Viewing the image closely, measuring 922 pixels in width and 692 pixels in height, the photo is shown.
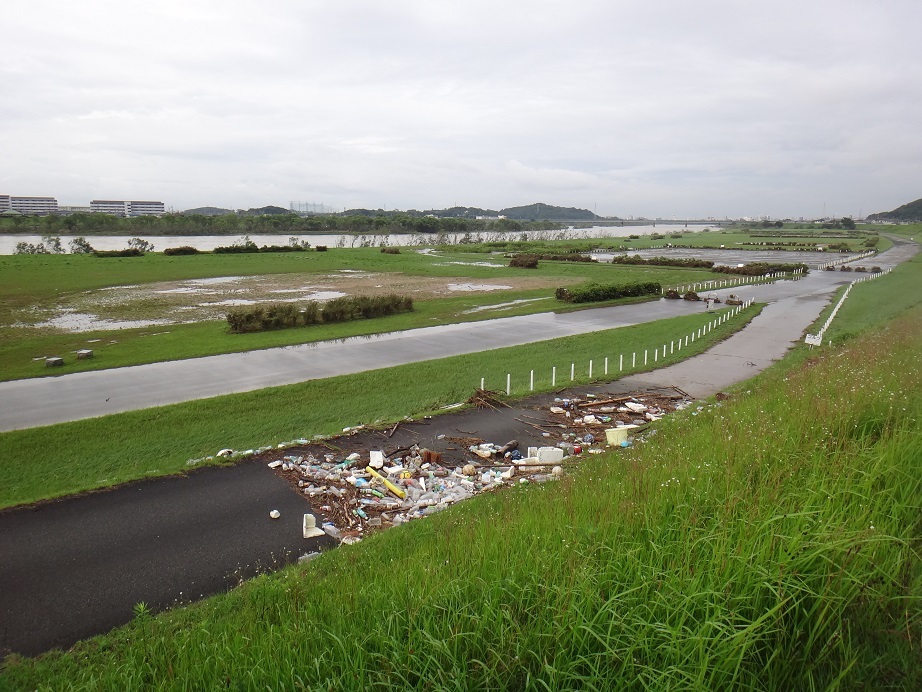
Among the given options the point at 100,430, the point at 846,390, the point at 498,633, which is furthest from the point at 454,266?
the point at 498,633

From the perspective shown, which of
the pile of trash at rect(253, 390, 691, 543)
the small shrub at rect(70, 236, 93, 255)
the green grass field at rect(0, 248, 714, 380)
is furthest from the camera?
the small shrub at rect(70, 236, 93, 255)

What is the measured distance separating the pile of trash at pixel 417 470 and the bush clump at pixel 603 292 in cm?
3032

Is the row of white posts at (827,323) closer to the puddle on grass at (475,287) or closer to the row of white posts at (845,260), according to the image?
the row of white posts at (845,260)

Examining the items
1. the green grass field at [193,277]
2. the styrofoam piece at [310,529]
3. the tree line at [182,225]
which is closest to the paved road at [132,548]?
the styrofoam piece at [310,529]

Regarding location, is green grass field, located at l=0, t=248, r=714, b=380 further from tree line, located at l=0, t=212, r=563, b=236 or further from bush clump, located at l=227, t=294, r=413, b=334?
tree line, located at l=0, t=212, r=563, b=236

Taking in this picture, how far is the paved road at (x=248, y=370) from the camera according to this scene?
19062 millimetres

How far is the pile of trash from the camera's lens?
10.7 m

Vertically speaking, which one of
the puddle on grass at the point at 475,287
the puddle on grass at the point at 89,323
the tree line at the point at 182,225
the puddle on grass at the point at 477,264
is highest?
the tree line at the point at 182,225

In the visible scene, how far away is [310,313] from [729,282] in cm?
4690

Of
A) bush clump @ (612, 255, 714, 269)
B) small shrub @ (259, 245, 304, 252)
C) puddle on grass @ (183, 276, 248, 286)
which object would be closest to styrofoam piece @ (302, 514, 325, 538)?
puddle on grass @ (183, 276, 248, 286)

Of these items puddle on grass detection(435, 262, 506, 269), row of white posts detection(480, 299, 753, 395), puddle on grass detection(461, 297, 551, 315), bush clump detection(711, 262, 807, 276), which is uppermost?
puddle on grass detection(435, 262, 506, 269)

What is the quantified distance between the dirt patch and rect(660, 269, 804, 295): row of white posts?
41.2ft

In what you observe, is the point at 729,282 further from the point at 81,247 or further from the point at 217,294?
the point at 81,247

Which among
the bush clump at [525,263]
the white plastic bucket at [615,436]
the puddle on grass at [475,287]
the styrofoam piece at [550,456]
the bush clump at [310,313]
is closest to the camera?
the styrofoam piece at [550,456]
